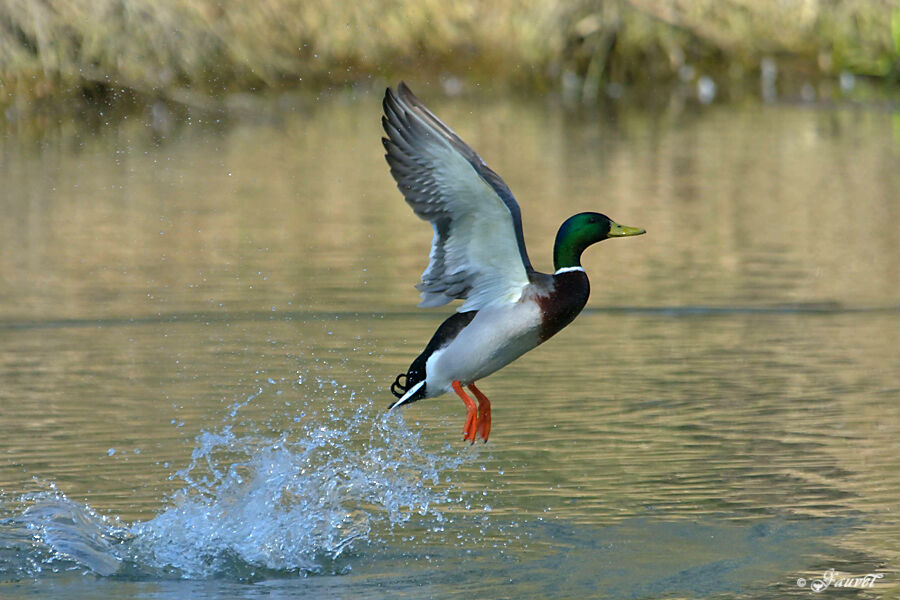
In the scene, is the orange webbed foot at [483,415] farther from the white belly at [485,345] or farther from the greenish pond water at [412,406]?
the greenish pond water at [412,406]

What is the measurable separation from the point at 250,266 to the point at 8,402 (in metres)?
2.99

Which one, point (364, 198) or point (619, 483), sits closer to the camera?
point (619, 483)

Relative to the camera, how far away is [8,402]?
6629mm

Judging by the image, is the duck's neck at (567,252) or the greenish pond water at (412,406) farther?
the duck's neck at (567,252)

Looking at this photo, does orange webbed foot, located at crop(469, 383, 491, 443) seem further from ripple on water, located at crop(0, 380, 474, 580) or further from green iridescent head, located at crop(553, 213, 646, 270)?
green iridescent head, located at crop(553, 213, 646, 270)

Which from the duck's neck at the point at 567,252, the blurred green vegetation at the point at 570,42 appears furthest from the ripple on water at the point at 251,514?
the blurred green vegetation at the point at 570,42

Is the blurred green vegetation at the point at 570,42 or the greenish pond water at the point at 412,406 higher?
the blurred green vegetation at the point at 570,42

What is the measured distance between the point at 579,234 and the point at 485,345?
541 millimetres

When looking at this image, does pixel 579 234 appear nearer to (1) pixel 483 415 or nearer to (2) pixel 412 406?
(1) pixel 483 415

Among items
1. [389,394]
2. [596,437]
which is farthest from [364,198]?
[596,437]

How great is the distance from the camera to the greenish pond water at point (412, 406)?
4941mm

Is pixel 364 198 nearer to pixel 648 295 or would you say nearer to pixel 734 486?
pixel 648 295

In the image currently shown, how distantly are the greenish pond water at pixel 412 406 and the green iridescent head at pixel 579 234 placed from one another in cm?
80

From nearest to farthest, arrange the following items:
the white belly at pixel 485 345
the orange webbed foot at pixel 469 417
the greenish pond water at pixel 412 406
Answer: the greenish pond water at pixel 412 406, the white belly at pixel 485 345, the orange webbed foot at pixel 469 417
